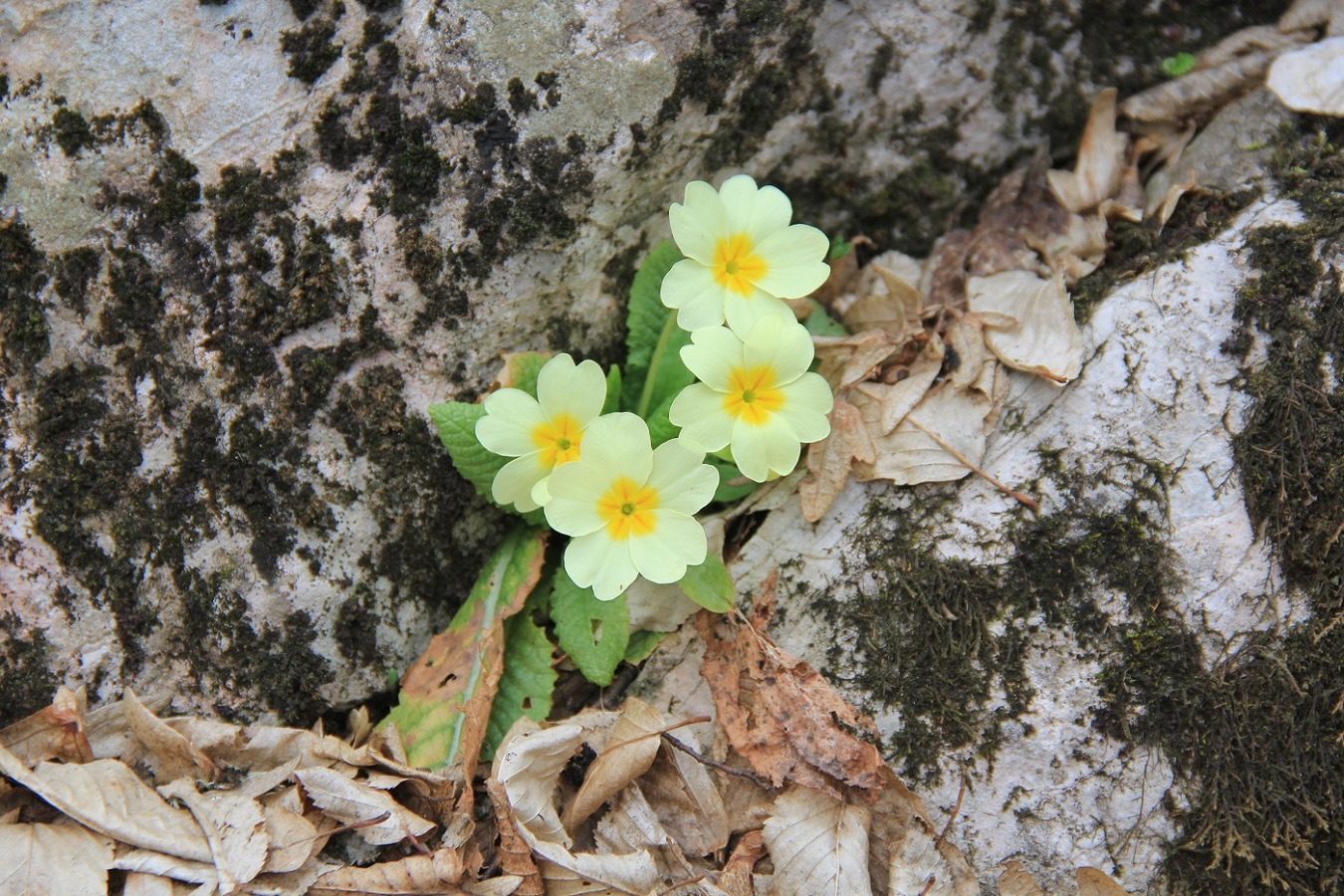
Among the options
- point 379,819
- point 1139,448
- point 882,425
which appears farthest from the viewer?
point 882,425

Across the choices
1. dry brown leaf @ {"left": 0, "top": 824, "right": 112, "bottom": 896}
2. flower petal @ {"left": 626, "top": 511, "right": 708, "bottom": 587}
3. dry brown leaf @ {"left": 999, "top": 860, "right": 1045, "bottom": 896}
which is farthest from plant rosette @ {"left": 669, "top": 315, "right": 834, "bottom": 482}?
dry brown leaf @ {"left": 0, "top": 824, "right": 112, "bottom": 896}

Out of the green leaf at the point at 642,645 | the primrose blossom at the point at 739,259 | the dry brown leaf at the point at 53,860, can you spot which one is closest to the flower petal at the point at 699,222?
the primrose blossom at the point at 739,259

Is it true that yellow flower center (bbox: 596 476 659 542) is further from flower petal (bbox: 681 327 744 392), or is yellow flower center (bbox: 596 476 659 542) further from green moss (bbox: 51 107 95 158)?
green moss (bbox: 51 107 95 158)

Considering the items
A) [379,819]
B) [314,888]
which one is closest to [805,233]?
[379,819]

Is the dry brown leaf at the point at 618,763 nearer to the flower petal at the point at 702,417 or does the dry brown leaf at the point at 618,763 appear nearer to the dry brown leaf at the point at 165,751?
the flower petal at the point at 702,417

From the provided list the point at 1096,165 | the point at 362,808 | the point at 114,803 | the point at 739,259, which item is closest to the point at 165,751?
the point at 114,803

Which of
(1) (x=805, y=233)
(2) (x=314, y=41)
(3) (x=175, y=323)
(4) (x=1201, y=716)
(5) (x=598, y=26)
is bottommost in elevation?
(4) (x=1201, y=716)

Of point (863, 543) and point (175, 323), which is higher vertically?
point (175, 323)

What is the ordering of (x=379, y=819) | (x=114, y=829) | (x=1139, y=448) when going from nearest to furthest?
(x=114, y=829), (x=379, y=819), (x=1139, y=448)

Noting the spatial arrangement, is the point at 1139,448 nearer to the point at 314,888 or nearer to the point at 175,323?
the point at 314,888

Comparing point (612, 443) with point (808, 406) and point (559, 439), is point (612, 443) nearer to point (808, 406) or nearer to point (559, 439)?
point (559, 439)
